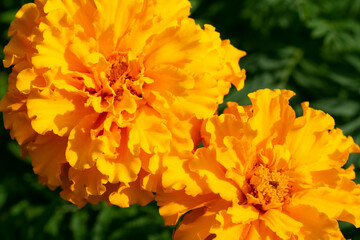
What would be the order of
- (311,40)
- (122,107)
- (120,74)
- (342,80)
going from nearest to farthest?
(122,107)
(120,74)
(342,80)
(311,40)

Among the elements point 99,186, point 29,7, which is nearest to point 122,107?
point 99,186

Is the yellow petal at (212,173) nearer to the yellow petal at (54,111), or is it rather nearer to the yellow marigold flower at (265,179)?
the yellow marigold flower at (265,179)

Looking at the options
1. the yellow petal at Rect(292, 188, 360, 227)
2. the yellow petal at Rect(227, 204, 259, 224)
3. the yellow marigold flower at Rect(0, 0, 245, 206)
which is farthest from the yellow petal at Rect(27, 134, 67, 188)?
the yellow petal at Rect(292, 188, 360, 227)

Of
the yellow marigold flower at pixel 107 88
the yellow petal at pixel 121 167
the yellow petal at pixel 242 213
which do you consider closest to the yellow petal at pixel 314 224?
the yellow petal at pixel 242 213

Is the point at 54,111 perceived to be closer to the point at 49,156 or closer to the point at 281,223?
the point at 49,156

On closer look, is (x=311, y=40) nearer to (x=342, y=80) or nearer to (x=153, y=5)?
(x=342, y=80)
